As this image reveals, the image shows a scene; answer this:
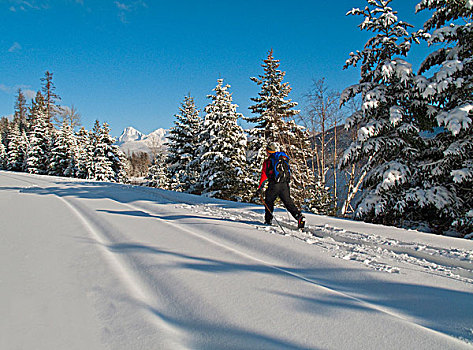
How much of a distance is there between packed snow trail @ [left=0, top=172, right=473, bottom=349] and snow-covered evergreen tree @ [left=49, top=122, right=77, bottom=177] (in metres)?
36.7

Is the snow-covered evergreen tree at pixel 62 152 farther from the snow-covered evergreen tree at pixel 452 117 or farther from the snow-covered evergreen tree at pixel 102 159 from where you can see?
the snow-covered evergreen tree at pixel 452 117

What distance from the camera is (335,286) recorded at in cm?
269

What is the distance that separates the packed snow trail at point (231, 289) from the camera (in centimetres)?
190

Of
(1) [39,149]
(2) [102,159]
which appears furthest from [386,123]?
(1) [39,149]

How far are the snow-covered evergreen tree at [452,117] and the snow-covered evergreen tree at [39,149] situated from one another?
145 ft

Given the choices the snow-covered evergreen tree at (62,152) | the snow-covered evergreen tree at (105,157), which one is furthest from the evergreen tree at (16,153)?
the snow-covered evergreen tree at (105,157)

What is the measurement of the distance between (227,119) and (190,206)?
39.6 ft

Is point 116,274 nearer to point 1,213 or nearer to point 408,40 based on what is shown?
point 1,213

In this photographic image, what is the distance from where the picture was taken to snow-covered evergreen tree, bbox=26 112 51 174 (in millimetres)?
37000

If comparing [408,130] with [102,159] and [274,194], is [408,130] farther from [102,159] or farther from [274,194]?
[102,159]

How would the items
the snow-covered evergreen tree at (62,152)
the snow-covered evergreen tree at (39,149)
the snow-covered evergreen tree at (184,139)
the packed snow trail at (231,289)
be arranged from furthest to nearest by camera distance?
1. the snow-covered evergreen tree at (39,149)
2. the snow-covered evergreen tree at (62,152)
3. the snow-covered evergreen tree at (184,139)
4. the packed snow trail at (231,289)

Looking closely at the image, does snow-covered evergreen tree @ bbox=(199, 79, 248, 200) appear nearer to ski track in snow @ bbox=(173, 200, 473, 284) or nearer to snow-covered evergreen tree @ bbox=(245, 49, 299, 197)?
snow-covered evergreen tree @ bbox=(245, 49, 299, 197)

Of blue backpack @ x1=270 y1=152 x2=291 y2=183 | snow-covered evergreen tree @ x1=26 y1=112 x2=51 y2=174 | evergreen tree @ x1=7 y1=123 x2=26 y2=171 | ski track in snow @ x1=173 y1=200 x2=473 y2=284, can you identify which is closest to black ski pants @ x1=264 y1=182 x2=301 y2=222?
blue backpack @ x1=270 y1=152 x2=291 y2=183

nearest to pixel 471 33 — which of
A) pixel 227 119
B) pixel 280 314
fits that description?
pixel 280 314
